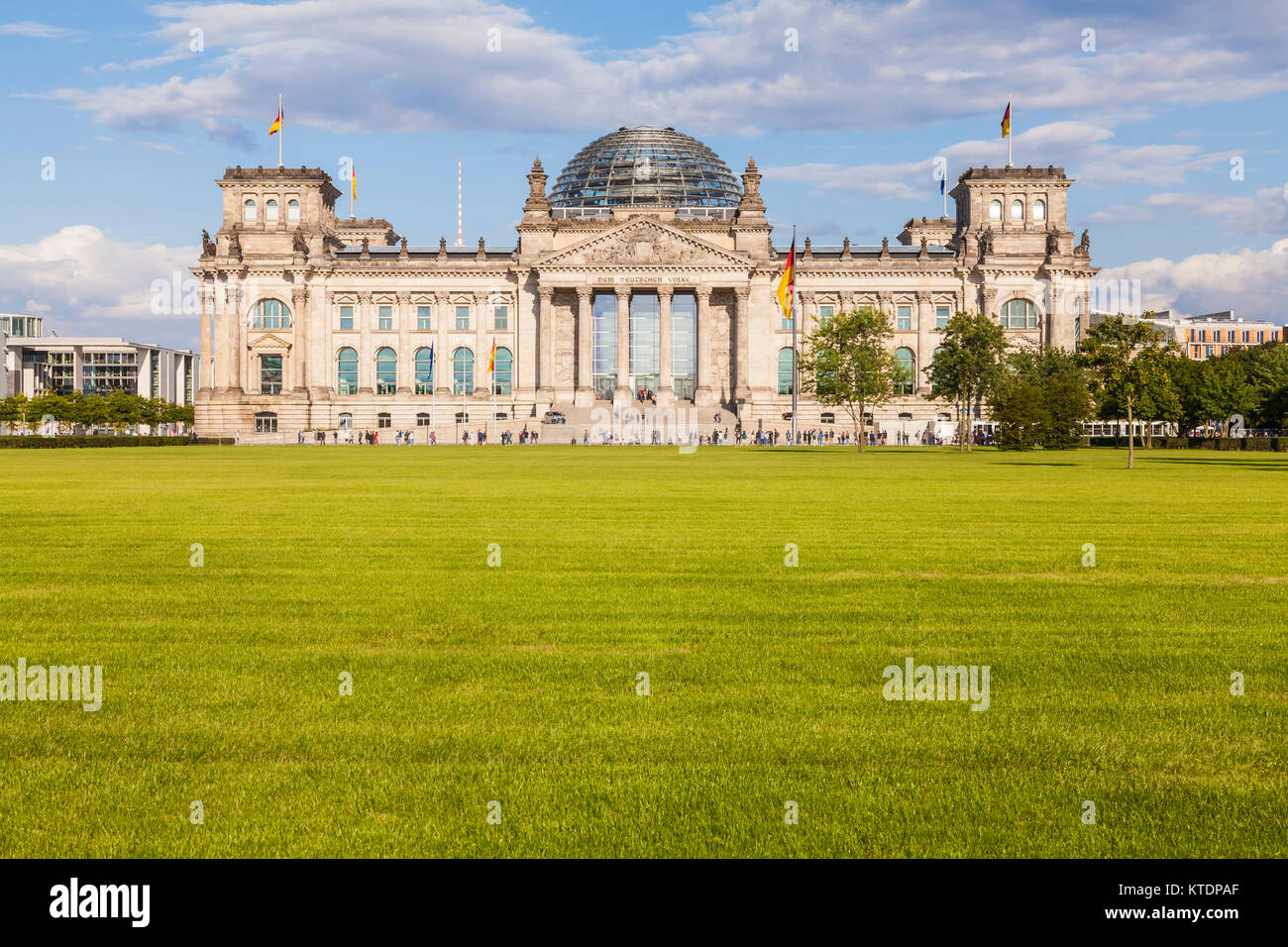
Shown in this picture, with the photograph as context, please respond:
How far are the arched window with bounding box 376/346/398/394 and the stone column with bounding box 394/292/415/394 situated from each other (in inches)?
30.0

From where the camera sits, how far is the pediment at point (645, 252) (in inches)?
5428

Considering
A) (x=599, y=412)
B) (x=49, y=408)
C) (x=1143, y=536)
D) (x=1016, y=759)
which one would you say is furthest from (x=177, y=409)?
(x=1016, y=759)

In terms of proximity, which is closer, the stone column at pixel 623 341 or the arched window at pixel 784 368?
the stone column at pixel 623 341

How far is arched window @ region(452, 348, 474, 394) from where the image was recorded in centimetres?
14390

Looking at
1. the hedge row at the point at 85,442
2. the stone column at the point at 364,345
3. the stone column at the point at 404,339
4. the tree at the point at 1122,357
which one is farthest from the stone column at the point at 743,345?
the tree at the point at 1122,357

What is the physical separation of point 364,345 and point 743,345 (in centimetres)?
4593

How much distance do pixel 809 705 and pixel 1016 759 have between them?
6.19 feet

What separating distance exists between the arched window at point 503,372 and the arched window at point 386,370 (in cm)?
1207

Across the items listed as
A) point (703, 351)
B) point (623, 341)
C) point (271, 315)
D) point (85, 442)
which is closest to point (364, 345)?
point (271, 315)

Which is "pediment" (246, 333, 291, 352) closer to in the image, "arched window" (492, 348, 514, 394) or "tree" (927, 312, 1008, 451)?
"arched window" (492, 348, 514, 394)

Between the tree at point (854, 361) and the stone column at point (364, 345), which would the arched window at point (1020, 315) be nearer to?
the tree at point (854, 361)

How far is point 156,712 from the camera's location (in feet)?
32.3

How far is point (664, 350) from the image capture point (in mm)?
141500
